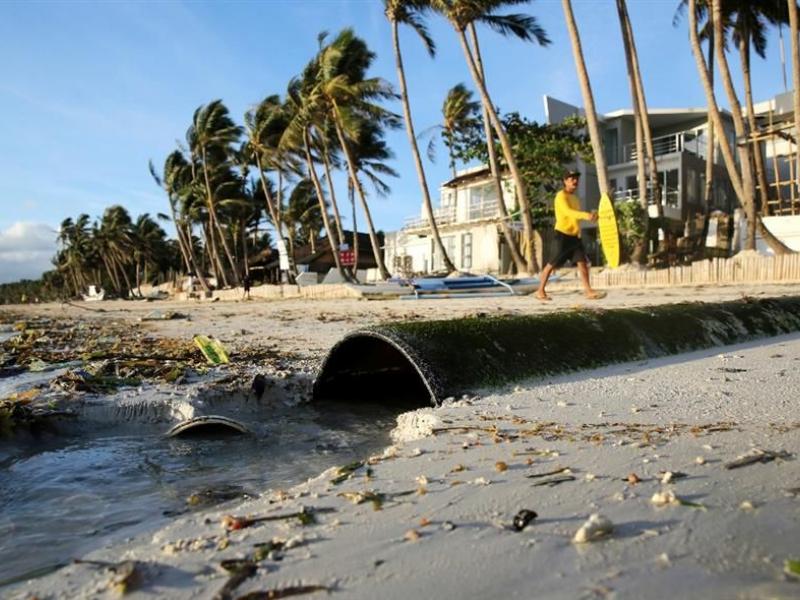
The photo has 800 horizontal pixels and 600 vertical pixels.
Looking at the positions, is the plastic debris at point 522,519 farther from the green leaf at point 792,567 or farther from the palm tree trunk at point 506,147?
the palm tree trunk at point 506,147

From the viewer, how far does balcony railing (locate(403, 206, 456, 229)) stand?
36.5 metres

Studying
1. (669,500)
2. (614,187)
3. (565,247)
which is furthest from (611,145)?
(669,500)

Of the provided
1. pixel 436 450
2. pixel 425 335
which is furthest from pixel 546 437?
pixel 425 335

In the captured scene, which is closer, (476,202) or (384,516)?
(384,516)

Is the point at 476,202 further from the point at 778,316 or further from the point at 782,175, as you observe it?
the point at 778,316

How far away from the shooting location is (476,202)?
116ft

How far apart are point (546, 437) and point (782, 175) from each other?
37.1 metres

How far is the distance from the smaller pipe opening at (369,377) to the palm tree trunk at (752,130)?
72.3ft

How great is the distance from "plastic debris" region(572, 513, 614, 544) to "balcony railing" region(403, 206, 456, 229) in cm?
3483

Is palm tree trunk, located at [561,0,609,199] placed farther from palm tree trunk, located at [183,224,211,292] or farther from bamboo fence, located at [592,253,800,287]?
palm tree trunk, located at [183,224,211,292]

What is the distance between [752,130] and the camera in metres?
23.5

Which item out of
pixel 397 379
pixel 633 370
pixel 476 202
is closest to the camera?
pixel 633 370

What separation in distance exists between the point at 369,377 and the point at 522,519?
3582 mm

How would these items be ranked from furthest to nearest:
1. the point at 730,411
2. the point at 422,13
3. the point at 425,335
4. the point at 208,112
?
the point at 208,112
the point at 422,13
the point at 425,335
the point at 730,411
